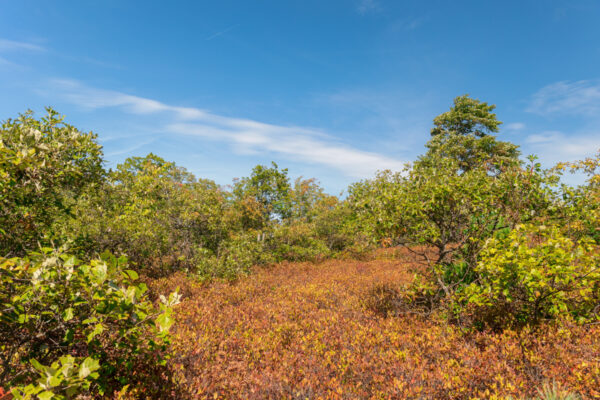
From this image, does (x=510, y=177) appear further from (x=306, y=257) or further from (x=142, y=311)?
(x=306, y=257)

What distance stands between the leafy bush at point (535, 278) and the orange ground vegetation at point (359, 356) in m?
0.54

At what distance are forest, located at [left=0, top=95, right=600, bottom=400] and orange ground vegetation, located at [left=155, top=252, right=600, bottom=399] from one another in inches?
1.4

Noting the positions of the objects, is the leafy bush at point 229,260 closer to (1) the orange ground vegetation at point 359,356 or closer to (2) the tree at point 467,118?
(1) the orange ground vegetation at point 359,356

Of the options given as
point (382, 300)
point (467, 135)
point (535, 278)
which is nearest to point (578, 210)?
point (535, 278)

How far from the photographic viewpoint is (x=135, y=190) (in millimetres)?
12562

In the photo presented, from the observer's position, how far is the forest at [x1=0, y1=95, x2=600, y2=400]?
305cm

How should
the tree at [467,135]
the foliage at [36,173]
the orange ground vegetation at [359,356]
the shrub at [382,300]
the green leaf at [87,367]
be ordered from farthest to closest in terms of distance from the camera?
the tree at [467,135] → the shrub at [382,300] → the orange ground vegetation at [359,356] → the foliage at [36,173] → the green leaf at [87,367]

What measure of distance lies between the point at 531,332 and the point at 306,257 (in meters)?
13.2

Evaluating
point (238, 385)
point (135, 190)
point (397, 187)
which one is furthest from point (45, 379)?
point (135, 190)

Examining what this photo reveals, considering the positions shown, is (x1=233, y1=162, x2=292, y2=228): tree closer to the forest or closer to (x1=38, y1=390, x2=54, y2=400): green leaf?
the forest

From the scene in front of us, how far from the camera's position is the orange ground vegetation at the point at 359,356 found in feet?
14.1

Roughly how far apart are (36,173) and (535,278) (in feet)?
28.2

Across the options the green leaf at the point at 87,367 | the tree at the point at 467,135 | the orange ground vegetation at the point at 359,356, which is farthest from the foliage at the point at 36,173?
the tree at the point at 467,135

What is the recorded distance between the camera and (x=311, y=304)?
28.3 ft
